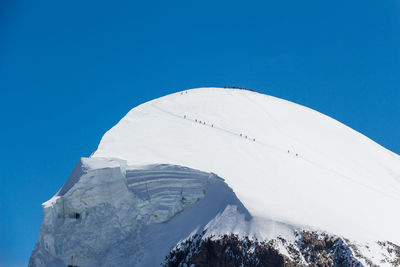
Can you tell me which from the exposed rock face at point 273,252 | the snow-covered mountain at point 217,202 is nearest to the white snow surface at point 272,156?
the snow-covered mountain at point 217,202

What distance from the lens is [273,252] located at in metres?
48.2

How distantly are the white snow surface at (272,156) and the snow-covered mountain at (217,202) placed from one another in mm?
175

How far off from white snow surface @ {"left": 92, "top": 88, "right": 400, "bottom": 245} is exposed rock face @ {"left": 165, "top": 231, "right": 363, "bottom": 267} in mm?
1341

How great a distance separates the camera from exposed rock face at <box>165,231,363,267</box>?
48.2 metres

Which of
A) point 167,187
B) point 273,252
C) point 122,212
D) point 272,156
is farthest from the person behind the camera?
point 272,156

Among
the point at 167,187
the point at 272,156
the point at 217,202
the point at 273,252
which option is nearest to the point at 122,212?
the point at 167,187

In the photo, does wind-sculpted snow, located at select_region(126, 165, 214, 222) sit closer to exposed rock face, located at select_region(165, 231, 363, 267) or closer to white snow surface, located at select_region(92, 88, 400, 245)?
white snow surface, located at select_region(92, 88, 400, 245)

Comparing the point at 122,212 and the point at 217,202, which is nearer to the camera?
the point at 217,202

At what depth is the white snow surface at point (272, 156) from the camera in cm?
5476

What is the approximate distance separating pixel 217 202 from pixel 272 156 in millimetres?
13607

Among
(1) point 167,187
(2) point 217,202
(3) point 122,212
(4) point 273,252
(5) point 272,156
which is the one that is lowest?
(4) point 273,252

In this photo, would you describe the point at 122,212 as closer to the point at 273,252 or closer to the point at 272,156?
the point at 273,252

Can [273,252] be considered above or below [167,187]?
below

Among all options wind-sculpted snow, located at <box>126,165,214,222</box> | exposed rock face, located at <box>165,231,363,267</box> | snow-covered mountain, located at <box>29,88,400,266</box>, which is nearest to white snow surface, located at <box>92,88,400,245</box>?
snow-covered mountain, located at <box>29,88,400,266</box>
